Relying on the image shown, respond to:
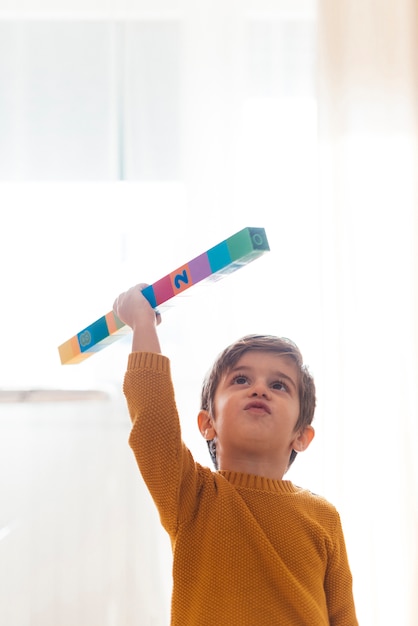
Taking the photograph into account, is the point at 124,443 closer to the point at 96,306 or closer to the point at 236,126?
the point at 96,306

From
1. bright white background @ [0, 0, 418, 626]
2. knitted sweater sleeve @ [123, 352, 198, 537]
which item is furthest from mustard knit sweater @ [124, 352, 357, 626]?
bright white background @ [0, 0, 418, 626]

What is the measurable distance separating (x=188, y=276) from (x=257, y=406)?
24 cm

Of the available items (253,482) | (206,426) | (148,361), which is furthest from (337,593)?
(148,361)

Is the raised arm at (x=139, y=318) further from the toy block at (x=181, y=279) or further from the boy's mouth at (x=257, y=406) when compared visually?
the boy's mouth at (x=257, y=406)

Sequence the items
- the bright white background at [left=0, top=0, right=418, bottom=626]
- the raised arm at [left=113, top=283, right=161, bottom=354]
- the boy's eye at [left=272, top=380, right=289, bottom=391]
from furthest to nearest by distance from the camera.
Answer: the bright white background at [left=0, top=0, right=418, bottom=626], the boy's eye at [left=272, top=380, right=289, bottom=391], the raised arm at [left=113, top=283, right=161, bottom=354]

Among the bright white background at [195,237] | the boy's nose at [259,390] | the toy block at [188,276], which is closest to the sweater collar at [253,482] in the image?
the boy's nose at [259,390]

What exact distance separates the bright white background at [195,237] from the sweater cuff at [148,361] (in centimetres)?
61

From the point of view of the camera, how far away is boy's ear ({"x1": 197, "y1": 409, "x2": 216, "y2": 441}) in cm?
121

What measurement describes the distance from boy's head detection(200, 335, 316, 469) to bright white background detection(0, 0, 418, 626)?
0.43m

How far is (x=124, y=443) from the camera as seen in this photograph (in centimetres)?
164

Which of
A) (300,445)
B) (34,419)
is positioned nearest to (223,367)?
(300,445)

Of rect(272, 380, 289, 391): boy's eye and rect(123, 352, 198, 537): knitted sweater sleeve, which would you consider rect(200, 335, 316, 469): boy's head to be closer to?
rect(272, 380, 289, 391): boy's eye

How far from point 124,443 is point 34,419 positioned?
193 millimetres

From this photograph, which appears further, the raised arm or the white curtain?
the white curtain
